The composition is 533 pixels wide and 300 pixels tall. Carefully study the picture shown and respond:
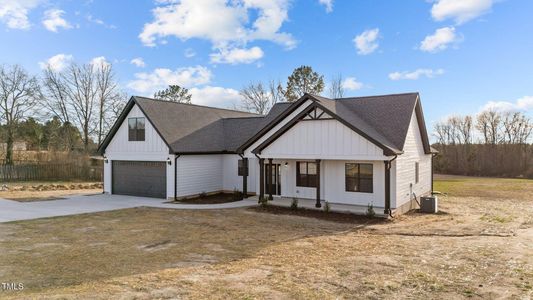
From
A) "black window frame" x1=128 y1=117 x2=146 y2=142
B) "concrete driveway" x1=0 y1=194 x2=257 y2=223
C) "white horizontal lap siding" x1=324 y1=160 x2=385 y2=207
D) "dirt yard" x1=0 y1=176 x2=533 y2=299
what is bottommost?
"dirt yard" x1=0 y1=176 x2=533 y2=299

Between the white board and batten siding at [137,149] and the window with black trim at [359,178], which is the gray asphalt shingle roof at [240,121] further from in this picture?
the window with black trim at [359,178]

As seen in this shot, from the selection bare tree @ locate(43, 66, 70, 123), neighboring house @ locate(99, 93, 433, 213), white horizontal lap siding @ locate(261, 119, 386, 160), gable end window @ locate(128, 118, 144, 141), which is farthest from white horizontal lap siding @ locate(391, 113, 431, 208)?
bare tree @ locate(43, 66, 70, 123)

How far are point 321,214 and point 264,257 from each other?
6734 mm

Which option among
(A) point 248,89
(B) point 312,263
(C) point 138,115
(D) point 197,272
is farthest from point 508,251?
(A) point 248,89

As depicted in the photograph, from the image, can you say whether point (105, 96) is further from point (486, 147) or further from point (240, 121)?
point (486, 147)

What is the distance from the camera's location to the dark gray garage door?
20141 mm

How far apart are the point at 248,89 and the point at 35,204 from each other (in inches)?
1392

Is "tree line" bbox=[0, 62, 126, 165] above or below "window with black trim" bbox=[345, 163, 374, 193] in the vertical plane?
above

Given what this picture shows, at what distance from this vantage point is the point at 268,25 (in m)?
25.4

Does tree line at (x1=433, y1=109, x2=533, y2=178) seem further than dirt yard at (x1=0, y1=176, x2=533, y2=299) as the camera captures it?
Yes

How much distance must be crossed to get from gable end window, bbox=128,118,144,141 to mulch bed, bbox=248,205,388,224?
27.9 ft

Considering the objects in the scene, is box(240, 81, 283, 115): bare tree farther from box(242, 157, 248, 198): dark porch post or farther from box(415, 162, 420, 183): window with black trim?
box(415, 162, 420, 183): window with black trim

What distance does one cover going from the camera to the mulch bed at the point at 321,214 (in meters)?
14.2

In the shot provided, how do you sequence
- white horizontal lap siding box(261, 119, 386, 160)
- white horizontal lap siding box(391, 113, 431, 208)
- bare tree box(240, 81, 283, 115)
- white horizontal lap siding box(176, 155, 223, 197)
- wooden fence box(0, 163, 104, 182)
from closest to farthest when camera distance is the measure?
white horizontal lap siding box(261, 119, 386, 160) < white horizontal lap siding box(391, 113, 431, 208) < white horizontal lap siding box(176, 155, 223, 197) < wooden fence box(0, 163, 104, 182) < bare tree box(240, 81, 283, 115)
